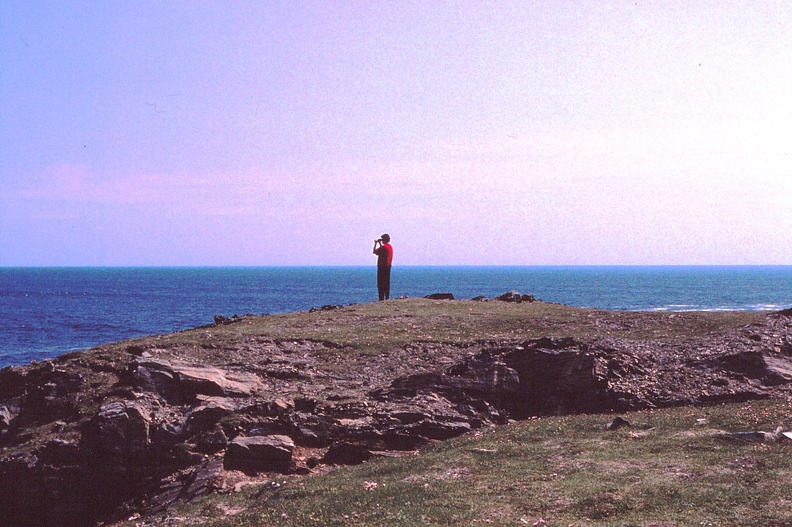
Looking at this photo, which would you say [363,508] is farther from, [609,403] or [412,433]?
[609,403]

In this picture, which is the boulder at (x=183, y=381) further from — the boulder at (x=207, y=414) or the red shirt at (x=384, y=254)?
the red shirt at (x=384, y=254)

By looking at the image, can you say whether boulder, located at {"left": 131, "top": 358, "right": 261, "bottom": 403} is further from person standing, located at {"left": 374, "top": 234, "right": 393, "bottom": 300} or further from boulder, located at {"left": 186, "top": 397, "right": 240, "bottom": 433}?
person standing, located at {"left": 374, "top": 234, "right": 393, "bottom": 300}

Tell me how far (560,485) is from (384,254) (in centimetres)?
2957

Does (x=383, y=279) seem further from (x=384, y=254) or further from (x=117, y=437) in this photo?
(x=117, y=437)

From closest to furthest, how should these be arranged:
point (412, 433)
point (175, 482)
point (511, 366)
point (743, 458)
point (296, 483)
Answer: point (743, 458) < point (296, 483) < point (175, 482) < point (412, 433) < point (511, 366)

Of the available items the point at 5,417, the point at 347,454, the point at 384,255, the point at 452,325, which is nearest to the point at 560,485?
the point at 347,454

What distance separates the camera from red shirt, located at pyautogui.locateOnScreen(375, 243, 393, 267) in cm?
4281

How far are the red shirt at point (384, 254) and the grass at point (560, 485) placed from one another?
Result: 24.0m

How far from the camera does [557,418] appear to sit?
2188 centimetres

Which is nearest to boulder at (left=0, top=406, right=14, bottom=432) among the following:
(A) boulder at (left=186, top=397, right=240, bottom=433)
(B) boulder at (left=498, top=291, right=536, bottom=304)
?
Answer: (A) boulder at (left=186, top=397, right=240, bottom=433)

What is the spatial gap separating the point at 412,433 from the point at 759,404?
37.9ft

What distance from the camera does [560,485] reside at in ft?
46.3

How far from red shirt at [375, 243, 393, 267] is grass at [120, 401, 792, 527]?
24.0 meters

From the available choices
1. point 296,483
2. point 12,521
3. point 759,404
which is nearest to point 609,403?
point 759,404
